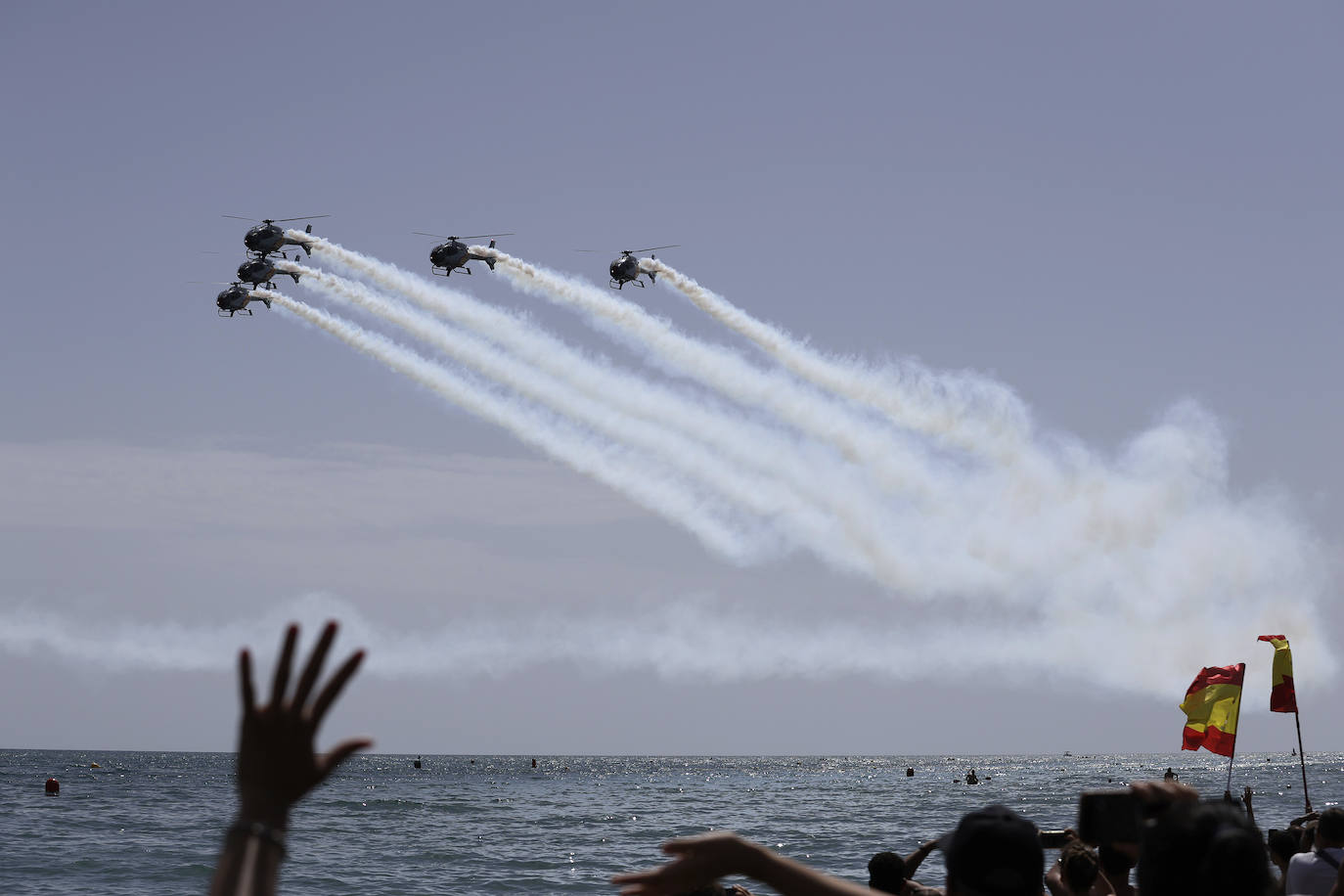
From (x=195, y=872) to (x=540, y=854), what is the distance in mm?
10963

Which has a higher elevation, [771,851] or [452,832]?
[771,851]

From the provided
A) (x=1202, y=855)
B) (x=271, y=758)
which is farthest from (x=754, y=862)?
(x=271, y=758)

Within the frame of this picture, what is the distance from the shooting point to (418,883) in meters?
35.5

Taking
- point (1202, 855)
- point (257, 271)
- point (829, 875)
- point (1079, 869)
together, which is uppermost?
point (257, 271)

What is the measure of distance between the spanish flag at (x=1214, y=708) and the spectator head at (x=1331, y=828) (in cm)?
1213

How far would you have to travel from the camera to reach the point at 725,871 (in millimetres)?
3895

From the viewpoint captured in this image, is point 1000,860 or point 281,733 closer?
point 281,733

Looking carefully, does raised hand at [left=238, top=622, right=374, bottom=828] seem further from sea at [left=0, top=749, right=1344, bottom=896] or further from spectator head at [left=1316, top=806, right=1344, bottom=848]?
sea at [left=0, top=749, right=1344, bottom=896]

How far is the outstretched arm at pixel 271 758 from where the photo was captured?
319cm

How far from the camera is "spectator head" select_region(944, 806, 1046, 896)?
13.1 feet

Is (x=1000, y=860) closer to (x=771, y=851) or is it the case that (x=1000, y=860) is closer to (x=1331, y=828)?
(x=771, y=851)

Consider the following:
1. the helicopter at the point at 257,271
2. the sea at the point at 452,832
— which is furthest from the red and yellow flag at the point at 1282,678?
the helicopter at the point at 257,271

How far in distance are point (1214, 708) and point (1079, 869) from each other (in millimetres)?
15262

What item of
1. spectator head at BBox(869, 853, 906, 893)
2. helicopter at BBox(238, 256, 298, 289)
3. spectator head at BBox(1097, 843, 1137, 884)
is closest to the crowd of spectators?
spectator head at BBox(1097, 843, 1137, 884)
